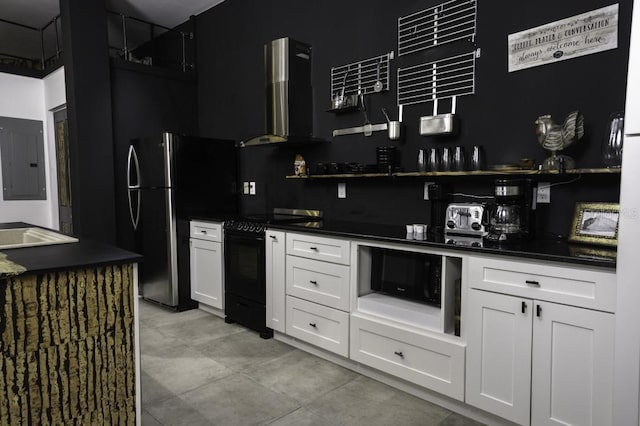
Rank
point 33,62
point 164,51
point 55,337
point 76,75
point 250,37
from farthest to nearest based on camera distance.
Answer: point 33,62 < point 164,51 < point 250,37 < point 76,75 < point 55,337

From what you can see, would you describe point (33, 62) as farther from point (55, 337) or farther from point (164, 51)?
point (55, 337)

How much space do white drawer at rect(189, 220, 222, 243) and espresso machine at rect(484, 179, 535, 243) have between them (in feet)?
7.38

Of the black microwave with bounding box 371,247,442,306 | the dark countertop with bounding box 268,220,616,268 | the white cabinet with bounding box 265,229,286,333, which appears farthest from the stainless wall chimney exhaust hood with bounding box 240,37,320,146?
the black microwave with bounding box 371,247,442,306

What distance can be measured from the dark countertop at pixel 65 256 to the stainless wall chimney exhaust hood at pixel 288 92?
6.04 feet

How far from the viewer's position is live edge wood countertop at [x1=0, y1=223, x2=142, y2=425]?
143 cm

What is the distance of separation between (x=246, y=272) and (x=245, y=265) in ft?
0.19

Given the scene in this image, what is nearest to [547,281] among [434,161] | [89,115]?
[434,161]

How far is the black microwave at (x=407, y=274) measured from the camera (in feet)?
7.59

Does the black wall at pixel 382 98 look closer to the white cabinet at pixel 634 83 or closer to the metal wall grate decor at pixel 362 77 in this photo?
the metal wall grate decor at pixel 362 77

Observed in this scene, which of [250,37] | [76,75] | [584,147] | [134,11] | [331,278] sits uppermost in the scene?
[134,11]

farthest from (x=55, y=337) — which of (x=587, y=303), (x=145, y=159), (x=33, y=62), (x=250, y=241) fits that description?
(x=33, y=62)

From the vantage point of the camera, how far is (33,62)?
276 inches

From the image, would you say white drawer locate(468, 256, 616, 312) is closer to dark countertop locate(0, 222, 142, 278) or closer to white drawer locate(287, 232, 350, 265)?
white drawer locate(287, 232, 350, 265)

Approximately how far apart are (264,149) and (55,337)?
2.88 metres
